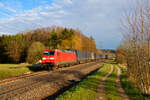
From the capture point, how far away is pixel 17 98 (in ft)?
25.7

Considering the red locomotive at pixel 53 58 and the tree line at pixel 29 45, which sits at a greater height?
the tree line at pixel 29 45

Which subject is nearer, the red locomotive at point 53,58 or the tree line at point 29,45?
the red locomotive at point 53,58

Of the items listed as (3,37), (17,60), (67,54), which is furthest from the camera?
(3,37)

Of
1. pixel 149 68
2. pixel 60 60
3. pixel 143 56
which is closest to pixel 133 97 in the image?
pixel 149 68

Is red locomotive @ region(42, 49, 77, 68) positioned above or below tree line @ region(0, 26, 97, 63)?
below

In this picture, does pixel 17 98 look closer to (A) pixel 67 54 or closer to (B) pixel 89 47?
(A) pixel 67 54

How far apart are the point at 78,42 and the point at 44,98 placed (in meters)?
50.5

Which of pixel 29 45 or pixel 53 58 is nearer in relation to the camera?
pixel 53 58

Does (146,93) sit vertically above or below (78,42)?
below

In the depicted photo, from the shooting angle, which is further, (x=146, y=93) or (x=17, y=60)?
(x=17, y=60)

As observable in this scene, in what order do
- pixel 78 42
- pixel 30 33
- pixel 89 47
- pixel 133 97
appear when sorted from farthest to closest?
pixel 89 47 < pixel 30 33 < pixel 78 42 < pixel 133 97

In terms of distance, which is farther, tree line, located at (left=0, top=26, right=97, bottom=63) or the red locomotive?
tree line, located at (left=0, top=26, right=97, bottom=63)

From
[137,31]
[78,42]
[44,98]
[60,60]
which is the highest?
[78,42]

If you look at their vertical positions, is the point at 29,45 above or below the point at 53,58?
above
